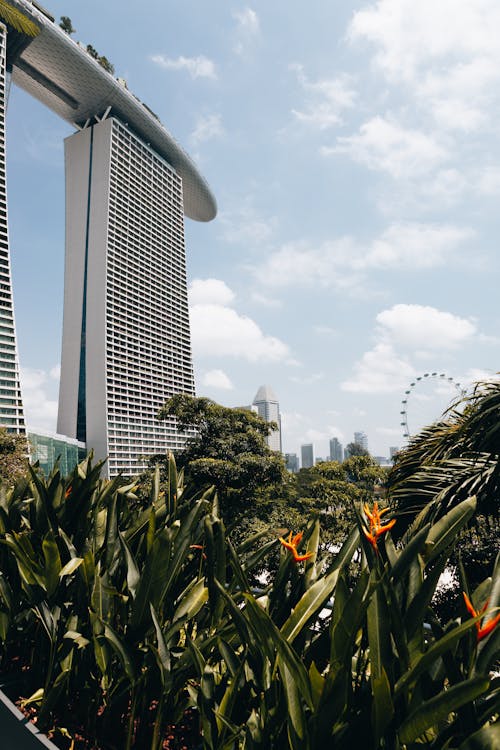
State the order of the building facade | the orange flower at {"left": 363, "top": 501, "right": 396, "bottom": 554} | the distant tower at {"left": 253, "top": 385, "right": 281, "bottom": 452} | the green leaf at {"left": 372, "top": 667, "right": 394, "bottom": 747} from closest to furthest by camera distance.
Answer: the green leaf at {"left": 372, "top": 667, "right": 394, "bottom": 747} < the orange flower at {"left": 363, "top": 501, "right": 396, "bottom": 554} < the building facade < the distant tower at {"left": 253, "top": 385, "right": 281, "bottom": 452}

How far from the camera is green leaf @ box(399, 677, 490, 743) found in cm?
88

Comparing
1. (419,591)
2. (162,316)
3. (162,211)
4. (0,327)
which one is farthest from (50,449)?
(419,591)

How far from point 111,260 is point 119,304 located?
519 centimetres

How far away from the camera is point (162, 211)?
63469 millimetres

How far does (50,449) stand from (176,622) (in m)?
42.7

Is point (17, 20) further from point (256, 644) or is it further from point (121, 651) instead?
point (256, 644)

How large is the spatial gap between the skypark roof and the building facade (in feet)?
6.94

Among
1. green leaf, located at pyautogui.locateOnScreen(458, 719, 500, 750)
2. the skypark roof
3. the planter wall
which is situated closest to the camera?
green leaf, located at pyautogui.locateOnScreen(458, 719, 500, 750)

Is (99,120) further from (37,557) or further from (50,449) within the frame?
(37,557)

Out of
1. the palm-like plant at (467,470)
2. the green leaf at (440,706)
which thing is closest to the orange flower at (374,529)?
the green leaf at (440,706)

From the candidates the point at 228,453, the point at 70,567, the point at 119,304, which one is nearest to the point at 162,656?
the point at 70,567

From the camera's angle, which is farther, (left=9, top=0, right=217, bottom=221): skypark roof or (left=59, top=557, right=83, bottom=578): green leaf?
(left=9, top=0, right=217, bottom=221): skypark roof

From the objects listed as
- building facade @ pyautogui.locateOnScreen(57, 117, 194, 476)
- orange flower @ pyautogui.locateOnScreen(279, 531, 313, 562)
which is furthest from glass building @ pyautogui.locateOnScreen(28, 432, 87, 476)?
orange flower @ pyautogui.locateOnScreen(279, 531, 313, 562)

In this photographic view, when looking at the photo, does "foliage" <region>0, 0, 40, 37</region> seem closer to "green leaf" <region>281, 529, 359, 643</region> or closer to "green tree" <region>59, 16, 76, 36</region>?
"green leaf" <region>281, 529, 359, 643</region>
